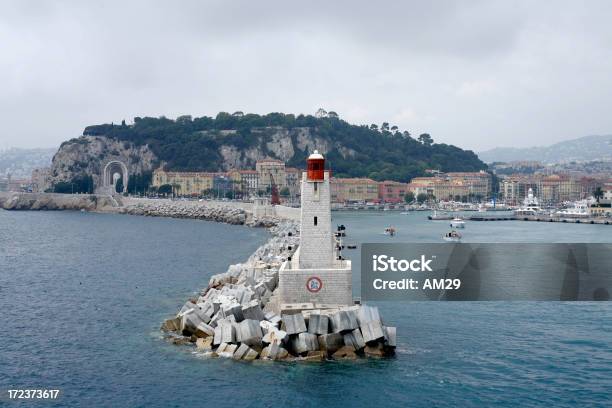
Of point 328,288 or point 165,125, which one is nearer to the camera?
point 328,288

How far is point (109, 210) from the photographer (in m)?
120

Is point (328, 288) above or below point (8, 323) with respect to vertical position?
above

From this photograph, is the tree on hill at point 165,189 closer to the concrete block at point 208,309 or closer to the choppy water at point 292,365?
the choppy water at point 292,365

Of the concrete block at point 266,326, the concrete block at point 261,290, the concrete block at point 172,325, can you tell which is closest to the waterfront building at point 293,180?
the concrete block at point 261,290

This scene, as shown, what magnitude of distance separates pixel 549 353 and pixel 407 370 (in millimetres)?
5124

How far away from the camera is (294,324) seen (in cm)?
2033

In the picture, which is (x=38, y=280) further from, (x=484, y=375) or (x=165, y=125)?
(x=165, y=125)

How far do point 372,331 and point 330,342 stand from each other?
1246 millimetres

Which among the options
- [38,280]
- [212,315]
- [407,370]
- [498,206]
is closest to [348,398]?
[407,370]

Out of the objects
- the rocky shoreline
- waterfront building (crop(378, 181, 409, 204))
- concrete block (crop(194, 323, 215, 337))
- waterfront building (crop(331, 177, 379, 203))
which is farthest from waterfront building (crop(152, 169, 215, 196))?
concrete block (crop(194, 323, 215, 337))

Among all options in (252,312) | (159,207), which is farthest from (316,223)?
(159,207)

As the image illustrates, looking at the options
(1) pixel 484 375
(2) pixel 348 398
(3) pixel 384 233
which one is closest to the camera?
(2) pixel 348 398

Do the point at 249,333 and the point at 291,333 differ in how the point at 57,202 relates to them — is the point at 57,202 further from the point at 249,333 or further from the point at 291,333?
the point at 291,333

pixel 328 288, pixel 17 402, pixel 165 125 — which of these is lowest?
pixel 17 402
